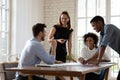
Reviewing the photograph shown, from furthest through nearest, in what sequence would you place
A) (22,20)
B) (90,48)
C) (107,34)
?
1. (22,20)
2. (90,48)
3. (107,34)

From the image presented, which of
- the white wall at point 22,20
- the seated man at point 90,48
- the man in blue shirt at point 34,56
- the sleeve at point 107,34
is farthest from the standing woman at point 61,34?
the white wall at point 22,20

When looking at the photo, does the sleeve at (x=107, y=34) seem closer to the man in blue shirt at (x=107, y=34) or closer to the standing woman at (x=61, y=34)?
the man in blue shirt at (x=107, y=34)

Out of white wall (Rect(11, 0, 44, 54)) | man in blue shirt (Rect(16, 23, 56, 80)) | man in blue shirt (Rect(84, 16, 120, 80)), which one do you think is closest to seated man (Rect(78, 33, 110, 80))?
man in blue shirt (Rect(84, 16, 120, 80))

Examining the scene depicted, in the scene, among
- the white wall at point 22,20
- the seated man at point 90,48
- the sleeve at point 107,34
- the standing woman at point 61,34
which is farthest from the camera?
the white wall at point 22,20

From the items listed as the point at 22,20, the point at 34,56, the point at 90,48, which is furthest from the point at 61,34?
the point at 22,20

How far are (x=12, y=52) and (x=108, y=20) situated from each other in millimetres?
2310

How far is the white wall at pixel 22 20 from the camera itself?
5676mm

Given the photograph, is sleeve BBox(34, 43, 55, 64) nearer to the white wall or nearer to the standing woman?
the standing woman

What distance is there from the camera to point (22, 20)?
19.4 ft

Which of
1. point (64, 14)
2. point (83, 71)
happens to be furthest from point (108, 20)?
point (83, 71)

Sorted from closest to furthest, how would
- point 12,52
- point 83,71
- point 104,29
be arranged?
point 83,71 < point 104,29 < point 12,52

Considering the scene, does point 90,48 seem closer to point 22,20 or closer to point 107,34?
point 107,34

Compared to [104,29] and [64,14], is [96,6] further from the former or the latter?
[104,29]

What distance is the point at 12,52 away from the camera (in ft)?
18.6
